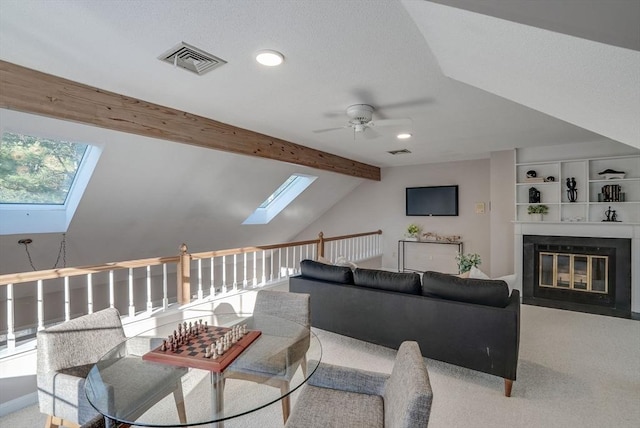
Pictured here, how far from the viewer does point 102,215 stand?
3846 millimetres

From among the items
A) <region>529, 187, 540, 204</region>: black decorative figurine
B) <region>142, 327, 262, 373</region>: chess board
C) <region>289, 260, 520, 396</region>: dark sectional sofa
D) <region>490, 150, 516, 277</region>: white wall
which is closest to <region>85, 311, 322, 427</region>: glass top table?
<region>142, 327, 262, 373</region>: chess board

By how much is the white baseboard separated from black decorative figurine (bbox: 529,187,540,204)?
6.25 m

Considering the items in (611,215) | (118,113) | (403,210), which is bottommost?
(611,215)

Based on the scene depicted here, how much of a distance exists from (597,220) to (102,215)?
6.72 meters

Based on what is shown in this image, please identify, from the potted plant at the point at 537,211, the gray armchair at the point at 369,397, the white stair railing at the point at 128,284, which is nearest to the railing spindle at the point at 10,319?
the white stair railing at the point at 128,284

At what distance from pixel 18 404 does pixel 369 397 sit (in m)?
2.53

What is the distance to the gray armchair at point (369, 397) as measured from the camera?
3.50ft

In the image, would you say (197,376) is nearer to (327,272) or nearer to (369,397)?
(369,397)

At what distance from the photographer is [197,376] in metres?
1.60

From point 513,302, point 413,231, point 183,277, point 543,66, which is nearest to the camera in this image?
point 543,66

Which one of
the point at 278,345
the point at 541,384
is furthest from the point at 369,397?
the point at 541,384

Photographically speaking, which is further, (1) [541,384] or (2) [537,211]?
(2) [537,211]

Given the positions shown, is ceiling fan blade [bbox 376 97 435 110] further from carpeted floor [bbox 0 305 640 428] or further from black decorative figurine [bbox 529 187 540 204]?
black decorative figurine [bbox 529 187 540 204]

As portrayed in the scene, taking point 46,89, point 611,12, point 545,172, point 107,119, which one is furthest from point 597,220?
point 46,89
